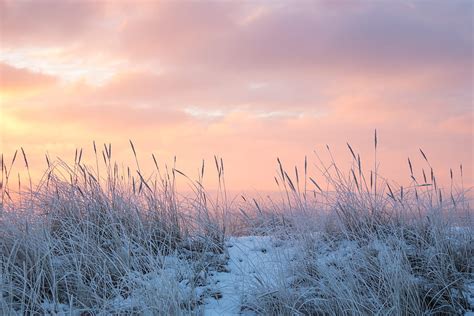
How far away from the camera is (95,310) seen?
376 cm

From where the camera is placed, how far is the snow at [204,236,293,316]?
3979 millimetres

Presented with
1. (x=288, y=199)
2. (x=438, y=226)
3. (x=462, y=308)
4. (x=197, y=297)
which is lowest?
(x=462, y=308)

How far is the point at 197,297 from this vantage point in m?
4.00

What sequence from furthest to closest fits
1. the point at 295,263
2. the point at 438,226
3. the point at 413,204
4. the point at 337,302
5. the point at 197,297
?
the point at 413,204, the point at 438,226, the point at 295,263, the point at 197,297, the point at 337,302

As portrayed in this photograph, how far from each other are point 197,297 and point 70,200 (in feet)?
5.60

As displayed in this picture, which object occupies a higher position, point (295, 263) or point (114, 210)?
point (114, 210)

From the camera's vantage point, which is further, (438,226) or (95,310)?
(438,226)

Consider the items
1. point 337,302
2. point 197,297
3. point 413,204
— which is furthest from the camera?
point 413,204

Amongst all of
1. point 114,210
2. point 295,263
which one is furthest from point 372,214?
→ point 114,210

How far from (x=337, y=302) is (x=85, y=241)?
7.05 ft

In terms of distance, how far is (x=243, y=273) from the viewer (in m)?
4.07

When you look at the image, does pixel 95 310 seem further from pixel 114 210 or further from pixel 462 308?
pixel 462 308

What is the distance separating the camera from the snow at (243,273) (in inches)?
157

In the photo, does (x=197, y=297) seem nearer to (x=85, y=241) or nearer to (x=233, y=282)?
(x=233, y=282)
